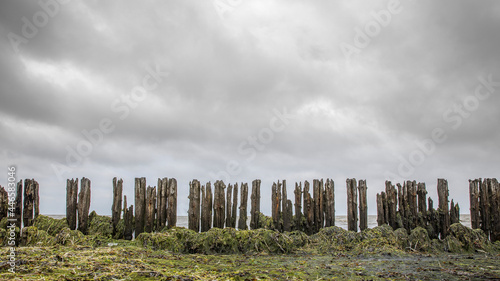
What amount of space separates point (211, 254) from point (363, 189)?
6.35 meters

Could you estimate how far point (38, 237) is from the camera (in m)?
11.0

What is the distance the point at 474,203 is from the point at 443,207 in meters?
1.44

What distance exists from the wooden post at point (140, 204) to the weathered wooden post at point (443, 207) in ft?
37.6

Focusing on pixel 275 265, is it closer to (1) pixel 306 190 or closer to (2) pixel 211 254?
(2) pixel 211 254

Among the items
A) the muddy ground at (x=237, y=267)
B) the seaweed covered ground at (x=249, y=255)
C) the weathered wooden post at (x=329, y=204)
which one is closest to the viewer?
the muddy ground at (x=237, y=267)

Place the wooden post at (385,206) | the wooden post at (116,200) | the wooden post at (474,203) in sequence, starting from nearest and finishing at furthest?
the wooden post at (116,200)
the wooden post at (385,206)
the wooden post at (474,203)

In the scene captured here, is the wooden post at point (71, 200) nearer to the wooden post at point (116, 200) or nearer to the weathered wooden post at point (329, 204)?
the wooden post at point (116, 200)

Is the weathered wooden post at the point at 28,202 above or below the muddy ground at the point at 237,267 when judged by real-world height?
above

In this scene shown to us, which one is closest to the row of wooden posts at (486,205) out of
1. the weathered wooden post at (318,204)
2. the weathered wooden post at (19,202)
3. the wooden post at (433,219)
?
the wooden post at (433,219)

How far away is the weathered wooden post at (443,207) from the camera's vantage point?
561 inches

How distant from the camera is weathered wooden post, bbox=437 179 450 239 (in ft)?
46.8

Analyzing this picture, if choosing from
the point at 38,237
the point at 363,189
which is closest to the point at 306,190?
the point at 363,189

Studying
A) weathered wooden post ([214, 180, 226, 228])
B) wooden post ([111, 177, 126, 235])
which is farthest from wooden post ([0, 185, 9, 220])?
weathered wooden post ([214, 180, 226, 228])

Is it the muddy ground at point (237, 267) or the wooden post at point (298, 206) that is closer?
the muddy ground at point (237, 267)
